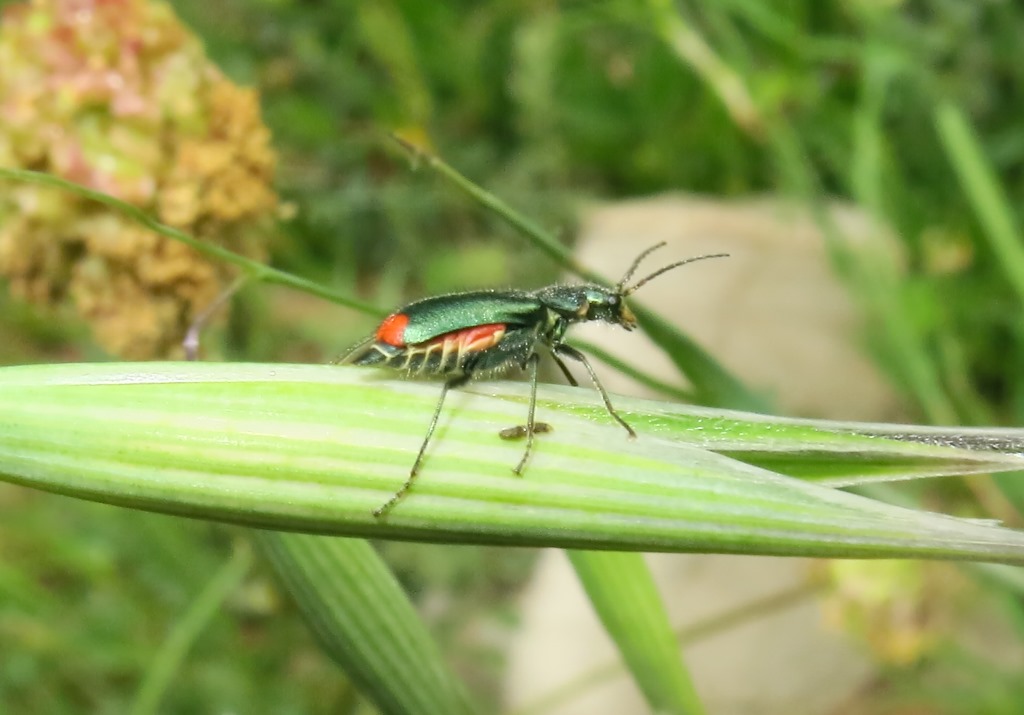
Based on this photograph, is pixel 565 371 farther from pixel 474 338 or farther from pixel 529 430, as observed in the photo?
pixel 529 430

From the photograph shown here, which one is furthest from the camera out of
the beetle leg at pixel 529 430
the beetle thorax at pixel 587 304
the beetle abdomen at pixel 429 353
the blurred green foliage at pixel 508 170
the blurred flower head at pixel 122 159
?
the blurred green foliage at pixel 508 170

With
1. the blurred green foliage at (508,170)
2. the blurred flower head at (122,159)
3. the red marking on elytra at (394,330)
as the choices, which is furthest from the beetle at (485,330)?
the blurred green foliage at (508,170)

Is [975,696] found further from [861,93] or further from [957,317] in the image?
[861,93]

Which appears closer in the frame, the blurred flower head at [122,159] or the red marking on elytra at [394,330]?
the red marking on elytra at [394,330]

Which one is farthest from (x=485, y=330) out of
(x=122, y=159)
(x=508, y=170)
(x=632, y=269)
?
(x=508, y=170)

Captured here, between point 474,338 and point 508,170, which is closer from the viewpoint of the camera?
point 474,338

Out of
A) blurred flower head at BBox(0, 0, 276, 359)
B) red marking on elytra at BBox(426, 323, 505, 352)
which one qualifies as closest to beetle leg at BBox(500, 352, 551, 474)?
red marking on elytra at BBox(426, 323, 505, 352)

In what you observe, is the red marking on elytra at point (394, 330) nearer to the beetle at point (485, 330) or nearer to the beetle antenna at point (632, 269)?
the beetle at point (485, 330)
